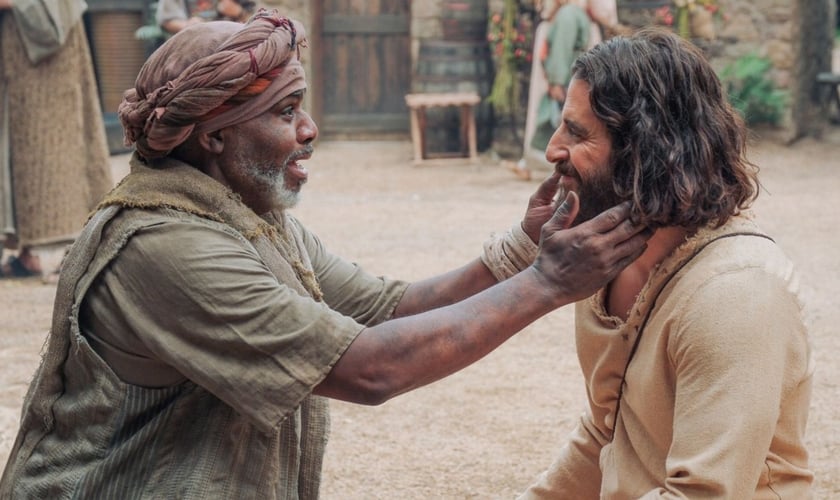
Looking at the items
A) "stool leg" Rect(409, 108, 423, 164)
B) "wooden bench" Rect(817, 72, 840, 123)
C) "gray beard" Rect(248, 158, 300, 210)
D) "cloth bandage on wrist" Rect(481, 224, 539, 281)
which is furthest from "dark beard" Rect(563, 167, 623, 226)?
"wooden bench" Rect(817, 72, 840, 123)

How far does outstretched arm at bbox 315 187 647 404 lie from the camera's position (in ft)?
7.34

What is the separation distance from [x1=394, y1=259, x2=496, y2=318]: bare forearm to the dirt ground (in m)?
0.72

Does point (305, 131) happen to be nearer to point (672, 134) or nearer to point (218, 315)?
point (218, 315)

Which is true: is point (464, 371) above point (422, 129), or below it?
above

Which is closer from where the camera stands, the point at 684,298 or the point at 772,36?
the point at 684,298

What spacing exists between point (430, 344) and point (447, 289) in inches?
25.4

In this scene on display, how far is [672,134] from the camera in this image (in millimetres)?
2258

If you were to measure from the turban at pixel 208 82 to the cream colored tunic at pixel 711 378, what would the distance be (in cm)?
86

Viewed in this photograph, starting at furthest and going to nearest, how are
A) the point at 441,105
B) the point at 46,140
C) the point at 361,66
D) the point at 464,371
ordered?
the point at 361,66 < the point at 441,105 < the point at 46,140 < the point at 464,371

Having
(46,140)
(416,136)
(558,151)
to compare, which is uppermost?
(558,151)

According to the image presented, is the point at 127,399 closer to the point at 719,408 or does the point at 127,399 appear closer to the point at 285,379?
the point at 285,379

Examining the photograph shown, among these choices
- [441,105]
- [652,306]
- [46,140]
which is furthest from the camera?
[441,105]

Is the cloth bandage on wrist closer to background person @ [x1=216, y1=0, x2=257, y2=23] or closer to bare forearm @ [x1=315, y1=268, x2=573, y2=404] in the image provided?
bare forearm @ [x1=315, y1=268, x2=573, y2=404]

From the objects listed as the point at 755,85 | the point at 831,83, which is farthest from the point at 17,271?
the point at 831,83
